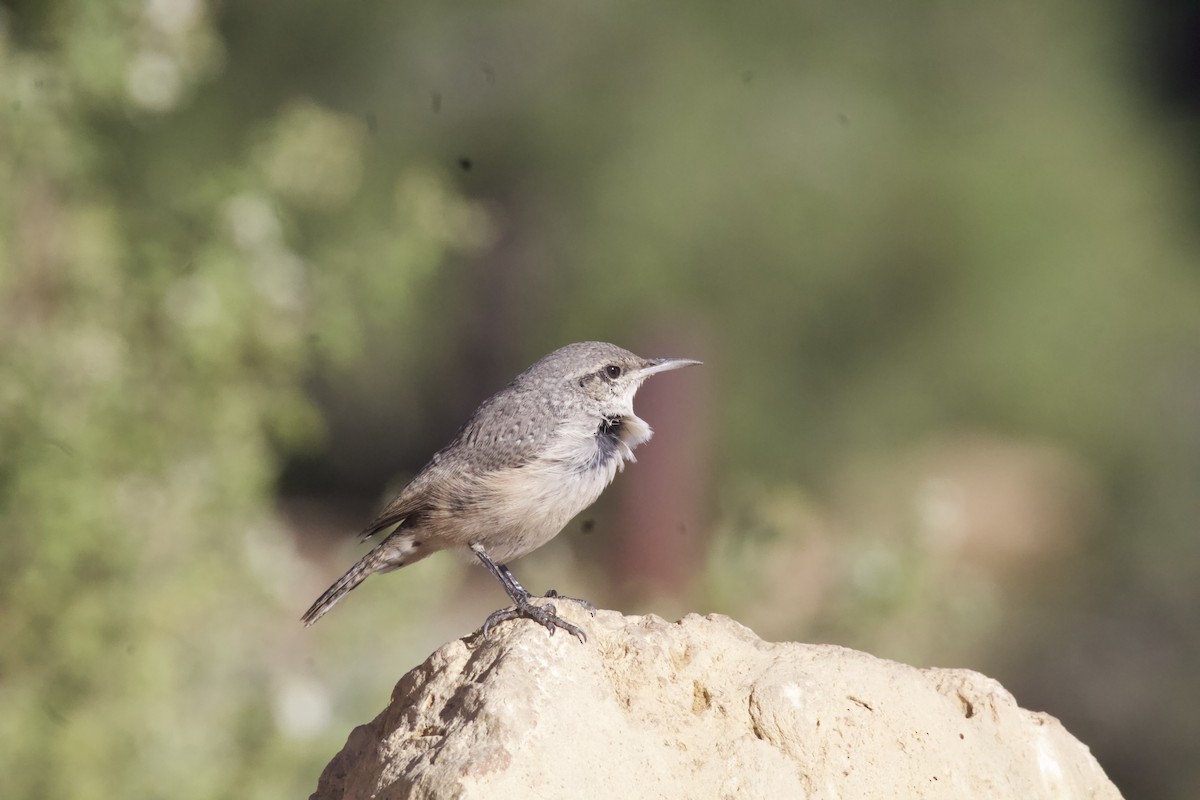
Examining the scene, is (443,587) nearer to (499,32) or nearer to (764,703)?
(764,703)

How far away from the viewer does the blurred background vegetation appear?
247 inches

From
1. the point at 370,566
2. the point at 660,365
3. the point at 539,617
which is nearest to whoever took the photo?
the point at 539,617

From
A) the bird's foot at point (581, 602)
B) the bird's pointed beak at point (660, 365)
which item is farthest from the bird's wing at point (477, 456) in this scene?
the bird's foot at point (581, 602)

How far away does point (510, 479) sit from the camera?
5406mm

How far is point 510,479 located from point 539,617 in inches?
46.3

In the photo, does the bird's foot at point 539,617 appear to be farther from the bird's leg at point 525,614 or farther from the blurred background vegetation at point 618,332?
the blurred background vegetation at point 618,332

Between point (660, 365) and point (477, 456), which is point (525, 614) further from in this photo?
point (660, 365)

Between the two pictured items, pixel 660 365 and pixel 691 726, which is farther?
pixel 660 365

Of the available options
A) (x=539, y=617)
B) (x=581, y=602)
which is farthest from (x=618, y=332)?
(x=539, y=617)

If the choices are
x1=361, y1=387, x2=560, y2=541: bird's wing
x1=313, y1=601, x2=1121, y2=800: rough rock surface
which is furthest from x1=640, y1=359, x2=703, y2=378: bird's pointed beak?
x1=313, y1=601, x2=1121, y2=800: rough rock surface

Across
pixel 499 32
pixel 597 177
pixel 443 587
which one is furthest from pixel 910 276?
pixel 443 587

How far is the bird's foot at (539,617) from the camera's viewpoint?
411cm

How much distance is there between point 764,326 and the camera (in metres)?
13.6

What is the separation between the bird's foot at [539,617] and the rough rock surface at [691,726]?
0.04 m
